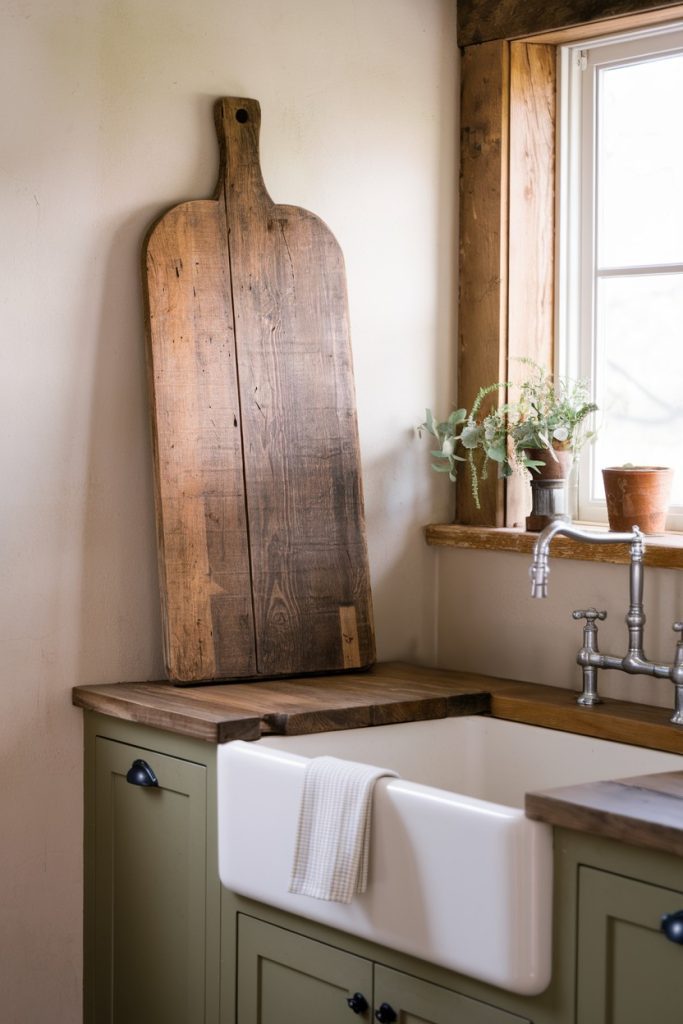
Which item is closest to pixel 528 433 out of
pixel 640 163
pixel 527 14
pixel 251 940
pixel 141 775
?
pixel 640 163

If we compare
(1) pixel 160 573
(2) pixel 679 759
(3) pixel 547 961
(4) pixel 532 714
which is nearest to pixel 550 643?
(4) pixel 532 714

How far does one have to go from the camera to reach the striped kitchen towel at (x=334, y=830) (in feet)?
6.26

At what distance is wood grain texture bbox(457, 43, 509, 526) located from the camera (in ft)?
9.20

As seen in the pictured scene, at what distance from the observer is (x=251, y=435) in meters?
2.63

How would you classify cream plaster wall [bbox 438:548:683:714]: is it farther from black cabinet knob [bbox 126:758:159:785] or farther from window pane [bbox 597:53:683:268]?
black cabinet knob [bbox 126:758:159:785]

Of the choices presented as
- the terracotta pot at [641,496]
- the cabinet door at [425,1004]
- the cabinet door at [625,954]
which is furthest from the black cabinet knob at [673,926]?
the terracotta pot at [641,496]

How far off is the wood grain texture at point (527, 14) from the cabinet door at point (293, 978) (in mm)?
1878

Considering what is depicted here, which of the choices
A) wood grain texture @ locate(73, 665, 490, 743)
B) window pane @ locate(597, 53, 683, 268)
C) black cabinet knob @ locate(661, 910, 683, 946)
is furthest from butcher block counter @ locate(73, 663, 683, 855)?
window pane @ locate(597, 53, 683, 268)

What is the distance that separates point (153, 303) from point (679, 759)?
1.32m

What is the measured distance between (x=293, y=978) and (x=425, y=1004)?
0.29m

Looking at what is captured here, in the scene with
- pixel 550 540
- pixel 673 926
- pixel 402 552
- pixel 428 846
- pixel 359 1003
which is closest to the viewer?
pixel 673 926

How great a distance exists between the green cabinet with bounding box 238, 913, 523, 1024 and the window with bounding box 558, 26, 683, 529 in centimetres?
116

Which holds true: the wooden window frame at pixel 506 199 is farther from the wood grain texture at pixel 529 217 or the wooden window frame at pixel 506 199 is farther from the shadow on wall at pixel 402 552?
the shadow on wall at pixel 402 552

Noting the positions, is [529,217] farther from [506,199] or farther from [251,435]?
[251,435]
